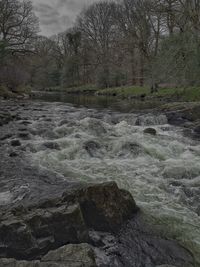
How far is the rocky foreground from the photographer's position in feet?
11.1

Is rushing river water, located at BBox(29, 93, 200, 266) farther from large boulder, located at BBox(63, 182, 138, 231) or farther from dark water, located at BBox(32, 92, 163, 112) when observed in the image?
dark water, located at BBox(32, 92, 163, 112)

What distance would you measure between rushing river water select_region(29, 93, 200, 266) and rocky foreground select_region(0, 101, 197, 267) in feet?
1.23

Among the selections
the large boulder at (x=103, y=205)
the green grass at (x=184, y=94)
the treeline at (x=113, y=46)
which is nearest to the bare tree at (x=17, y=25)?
the treeline at (x=113, y=46)

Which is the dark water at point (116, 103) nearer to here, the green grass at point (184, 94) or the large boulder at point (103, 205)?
the green grass at point (184, 94)

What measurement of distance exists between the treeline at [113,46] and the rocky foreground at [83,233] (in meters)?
17.2

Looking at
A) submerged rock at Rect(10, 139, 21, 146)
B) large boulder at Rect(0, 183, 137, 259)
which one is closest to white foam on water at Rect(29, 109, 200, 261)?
large boulder at Rect(0, 183, 137, 259)

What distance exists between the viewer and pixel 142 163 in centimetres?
774

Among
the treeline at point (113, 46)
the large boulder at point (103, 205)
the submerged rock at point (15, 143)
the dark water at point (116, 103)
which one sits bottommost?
the dark water at point (116, 103)

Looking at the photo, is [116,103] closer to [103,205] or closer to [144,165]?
[144,165]

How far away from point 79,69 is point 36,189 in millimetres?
53497

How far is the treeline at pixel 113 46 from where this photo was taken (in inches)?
808

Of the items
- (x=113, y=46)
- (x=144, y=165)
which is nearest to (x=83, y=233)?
(x=144, y=165)

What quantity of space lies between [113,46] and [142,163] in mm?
37107

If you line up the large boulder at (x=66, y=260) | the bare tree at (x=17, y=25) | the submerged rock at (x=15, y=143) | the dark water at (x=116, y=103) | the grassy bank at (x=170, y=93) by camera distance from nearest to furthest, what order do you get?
the large boulder at (x=66, y=260)
the submerged rock at (x=15, y=143)
the dark water at (x=116, y=103)
the grassy bank at (x=170, y=93)
the bare tree at (x=17, y=25)
